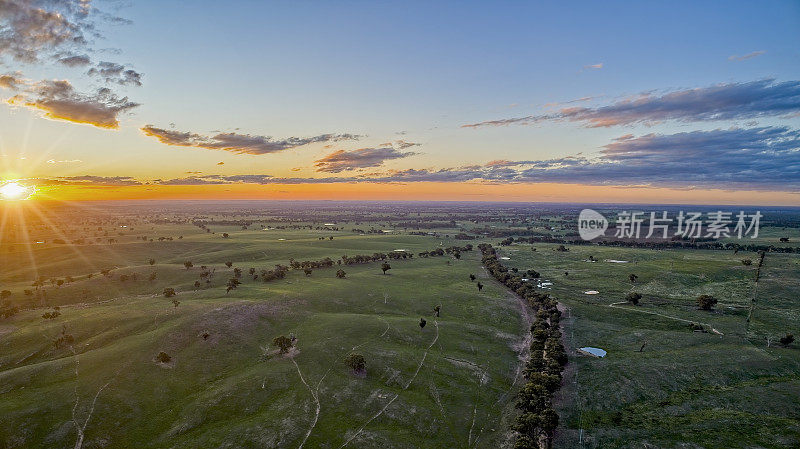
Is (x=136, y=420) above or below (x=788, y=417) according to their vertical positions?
below

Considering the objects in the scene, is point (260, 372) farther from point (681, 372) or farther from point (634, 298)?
point (634, 298)

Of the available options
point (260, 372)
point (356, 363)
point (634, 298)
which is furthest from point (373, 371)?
point (634, 298)

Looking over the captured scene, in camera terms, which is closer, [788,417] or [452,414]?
[788,417]

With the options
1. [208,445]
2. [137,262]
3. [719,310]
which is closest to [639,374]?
[719,310]

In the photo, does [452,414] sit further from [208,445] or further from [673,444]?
[208,445]

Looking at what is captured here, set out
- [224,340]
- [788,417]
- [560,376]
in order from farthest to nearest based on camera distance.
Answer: [224,340]
[560,376]
[788,417]

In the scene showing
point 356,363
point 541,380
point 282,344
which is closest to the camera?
point 541,380
